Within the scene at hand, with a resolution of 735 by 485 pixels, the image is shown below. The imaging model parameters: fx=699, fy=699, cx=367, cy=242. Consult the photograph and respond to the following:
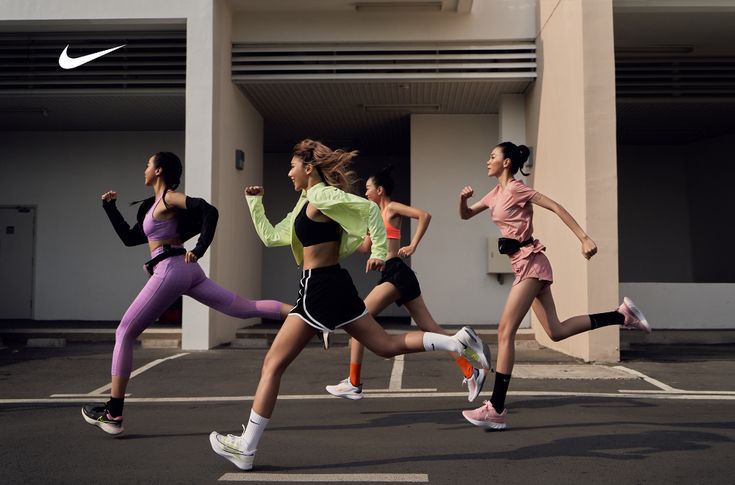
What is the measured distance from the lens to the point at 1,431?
4914 millimetres

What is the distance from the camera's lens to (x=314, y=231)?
4.00m

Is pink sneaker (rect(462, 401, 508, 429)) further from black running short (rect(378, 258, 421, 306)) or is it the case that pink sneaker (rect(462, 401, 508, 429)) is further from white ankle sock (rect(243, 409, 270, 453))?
white ankle sock (rect(243, 409, 270, 453))

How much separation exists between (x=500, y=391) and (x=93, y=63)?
9461 mm

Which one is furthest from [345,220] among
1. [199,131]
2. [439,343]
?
[199,131]

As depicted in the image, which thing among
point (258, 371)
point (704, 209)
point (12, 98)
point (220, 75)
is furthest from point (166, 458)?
point (704, 209)

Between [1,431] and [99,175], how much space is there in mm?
10212

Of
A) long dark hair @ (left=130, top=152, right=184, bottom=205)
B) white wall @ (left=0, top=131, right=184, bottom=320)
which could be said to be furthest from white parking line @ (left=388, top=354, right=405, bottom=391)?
white wall @ (left=0, top=131, right=184, bottom=320)

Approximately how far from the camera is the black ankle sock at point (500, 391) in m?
4.74

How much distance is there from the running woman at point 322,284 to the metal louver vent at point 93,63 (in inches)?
302

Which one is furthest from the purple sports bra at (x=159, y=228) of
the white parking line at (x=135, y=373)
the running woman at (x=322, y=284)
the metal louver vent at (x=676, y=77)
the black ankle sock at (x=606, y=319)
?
the metal louver vent at (x=676, y=77)

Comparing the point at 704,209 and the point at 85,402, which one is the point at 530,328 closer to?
the point at 704,209

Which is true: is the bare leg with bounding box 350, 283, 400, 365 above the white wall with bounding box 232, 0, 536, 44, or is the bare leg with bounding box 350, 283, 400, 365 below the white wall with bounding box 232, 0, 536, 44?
below

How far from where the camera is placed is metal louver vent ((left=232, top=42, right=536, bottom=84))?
11.0 m

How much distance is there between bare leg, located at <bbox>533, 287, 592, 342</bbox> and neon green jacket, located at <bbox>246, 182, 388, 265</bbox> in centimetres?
149
